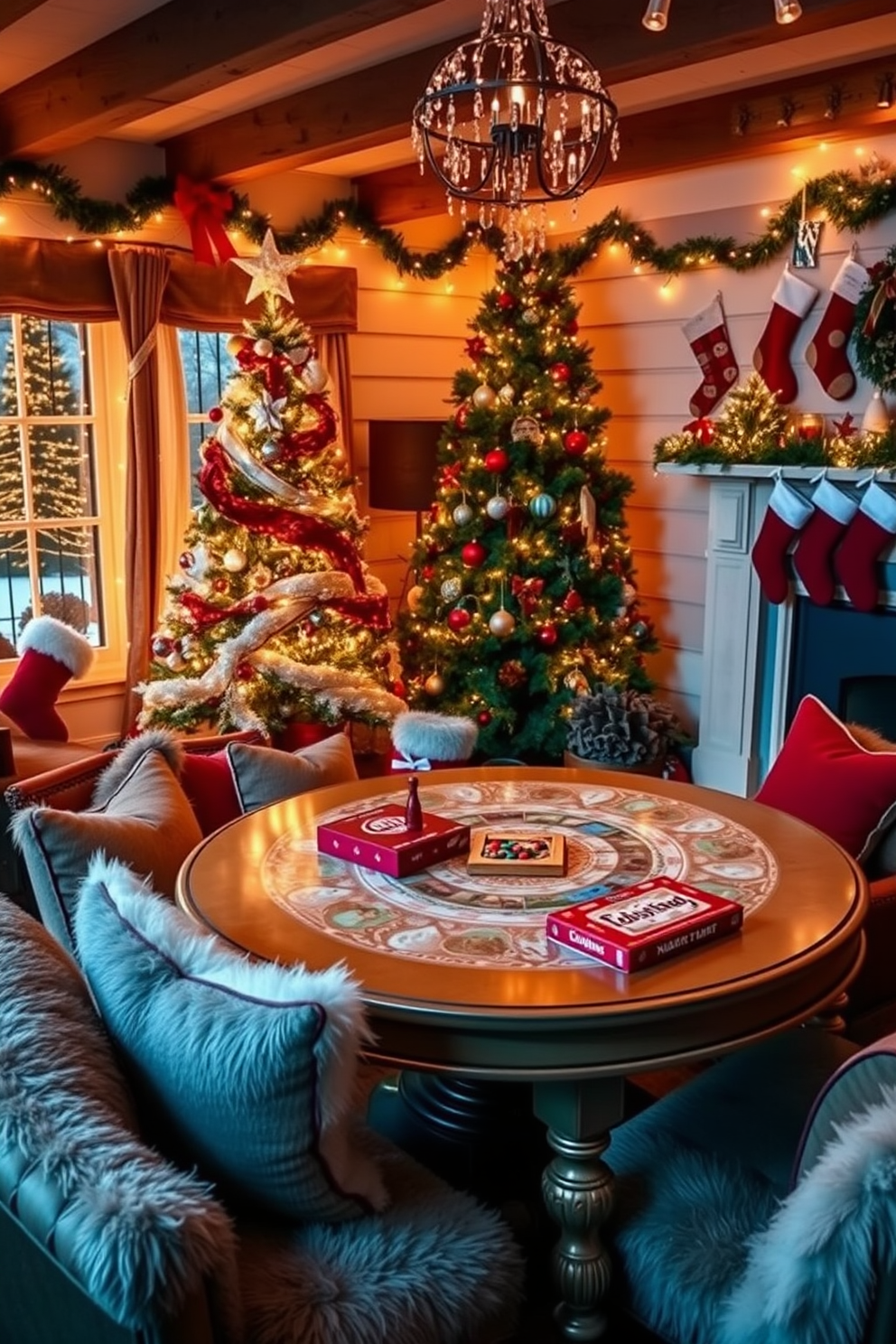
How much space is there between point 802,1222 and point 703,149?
3800 millimetres

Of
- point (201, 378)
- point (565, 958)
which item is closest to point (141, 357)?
point (201, 378)

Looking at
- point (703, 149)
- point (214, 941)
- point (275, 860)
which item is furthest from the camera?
point (703, 149)

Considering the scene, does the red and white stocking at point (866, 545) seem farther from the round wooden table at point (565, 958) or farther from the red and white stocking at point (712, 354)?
the round wooden table at point (565, 958)

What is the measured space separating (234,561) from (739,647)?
195 centimetres

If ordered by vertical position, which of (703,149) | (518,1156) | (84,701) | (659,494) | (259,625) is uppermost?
(703,149)

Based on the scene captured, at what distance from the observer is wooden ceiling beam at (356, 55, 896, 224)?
3617mm

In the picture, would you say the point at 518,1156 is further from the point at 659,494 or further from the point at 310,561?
the point at 659,494

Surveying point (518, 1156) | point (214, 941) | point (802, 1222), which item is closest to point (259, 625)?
point (518, 1156)

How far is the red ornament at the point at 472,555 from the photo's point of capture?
15.1ft

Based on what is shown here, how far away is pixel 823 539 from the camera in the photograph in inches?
158

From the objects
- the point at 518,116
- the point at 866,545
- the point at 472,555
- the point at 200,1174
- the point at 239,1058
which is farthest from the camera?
the point at 472,555

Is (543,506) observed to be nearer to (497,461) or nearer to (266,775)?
(497,461)

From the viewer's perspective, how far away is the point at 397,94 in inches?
138

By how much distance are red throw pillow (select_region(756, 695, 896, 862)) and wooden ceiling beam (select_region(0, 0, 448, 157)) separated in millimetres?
1818
